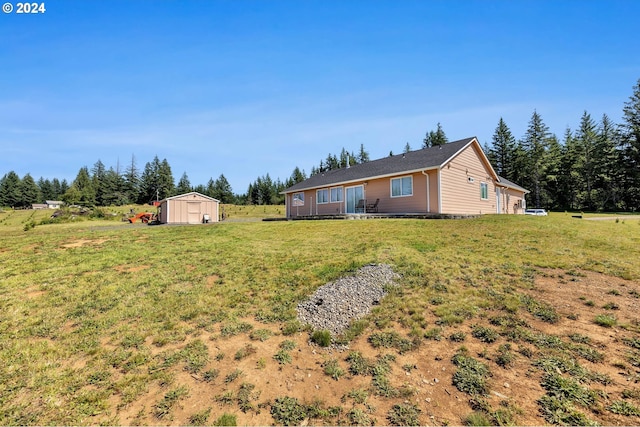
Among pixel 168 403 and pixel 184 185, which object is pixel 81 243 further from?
pixel 184 185

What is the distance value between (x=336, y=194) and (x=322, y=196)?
5.84 ft

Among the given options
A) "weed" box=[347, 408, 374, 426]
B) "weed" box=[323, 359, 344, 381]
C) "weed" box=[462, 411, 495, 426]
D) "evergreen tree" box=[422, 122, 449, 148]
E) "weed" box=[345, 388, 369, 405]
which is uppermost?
"evergreen tree" box=[422, 122, 449, 148]

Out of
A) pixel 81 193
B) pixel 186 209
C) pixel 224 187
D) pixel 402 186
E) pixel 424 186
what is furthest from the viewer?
pixel 224 187

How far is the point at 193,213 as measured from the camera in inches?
998

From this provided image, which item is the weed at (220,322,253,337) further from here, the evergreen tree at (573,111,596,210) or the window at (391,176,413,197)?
the evergreen tree at (573,111,596,210)

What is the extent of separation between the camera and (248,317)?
5016mm

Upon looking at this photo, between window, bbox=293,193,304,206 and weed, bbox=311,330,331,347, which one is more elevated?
window, bbox=293,193,304,206

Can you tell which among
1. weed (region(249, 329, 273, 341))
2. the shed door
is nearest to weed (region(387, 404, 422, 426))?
weed (region(249, 329, 273, 341))

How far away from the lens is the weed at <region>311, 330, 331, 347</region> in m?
4.13

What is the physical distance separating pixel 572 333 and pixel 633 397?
3.81 ft

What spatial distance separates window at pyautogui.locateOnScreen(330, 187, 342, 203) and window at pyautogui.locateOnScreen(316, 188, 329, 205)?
25.4 inches

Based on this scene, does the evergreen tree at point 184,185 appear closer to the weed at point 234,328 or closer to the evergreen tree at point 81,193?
the evergreen tree at point 81,193

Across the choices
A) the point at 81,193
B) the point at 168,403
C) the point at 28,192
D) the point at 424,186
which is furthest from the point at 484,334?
the point at 28,192

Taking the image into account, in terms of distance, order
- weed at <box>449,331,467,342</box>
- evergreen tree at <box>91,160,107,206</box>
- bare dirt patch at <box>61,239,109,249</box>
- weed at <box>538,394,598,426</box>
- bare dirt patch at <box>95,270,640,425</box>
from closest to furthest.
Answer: weed at <box>538,394,598,426</box> < bare dirt patch at <box>95,270,640,425</box> < weed at <box>449,331,467,342</box> < bare dirt patch at <box>61,239,109,249</box> < evergreen tree at <box>91,160,107,206</box>
